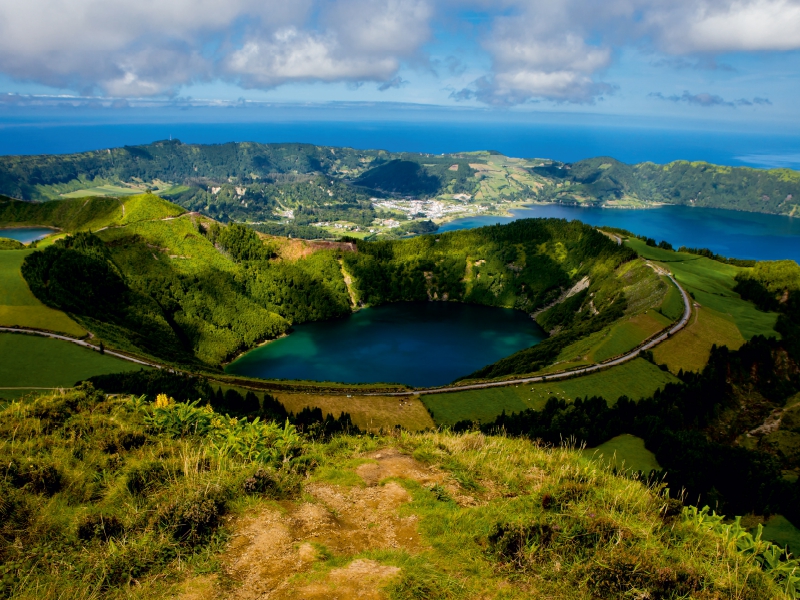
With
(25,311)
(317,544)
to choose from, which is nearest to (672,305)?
(317,544)

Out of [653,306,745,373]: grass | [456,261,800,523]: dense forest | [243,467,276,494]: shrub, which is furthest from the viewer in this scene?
[653,306,745,373]: grass

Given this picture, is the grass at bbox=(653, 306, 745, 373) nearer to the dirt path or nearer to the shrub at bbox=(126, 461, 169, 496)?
the dirt path

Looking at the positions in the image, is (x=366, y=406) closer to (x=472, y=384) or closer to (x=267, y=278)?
(x=472, y=384)

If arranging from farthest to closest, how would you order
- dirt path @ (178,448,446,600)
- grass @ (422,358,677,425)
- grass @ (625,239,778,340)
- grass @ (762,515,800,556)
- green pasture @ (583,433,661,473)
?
grass @ (625,239,778,340), grass @ (422,358,677,425), green pasture @ (583,433,661,473), grass @ (762,515,800,556), dirt path @ (178,448,446,600)

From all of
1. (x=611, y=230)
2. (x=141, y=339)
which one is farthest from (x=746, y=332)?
(x=141, y=339)

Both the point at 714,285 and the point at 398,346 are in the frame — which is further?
the point at 398,346

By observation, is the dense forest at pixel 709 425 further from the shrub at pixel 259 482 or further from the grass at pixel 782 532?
the shrub at pixel 259 482

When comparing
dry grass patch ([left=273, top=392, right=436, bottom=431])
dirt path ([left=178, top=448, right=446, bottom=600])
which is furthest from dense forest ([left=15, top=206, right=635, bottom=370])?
dirt path ([left=178, top=448, right=446, bottom=600])
